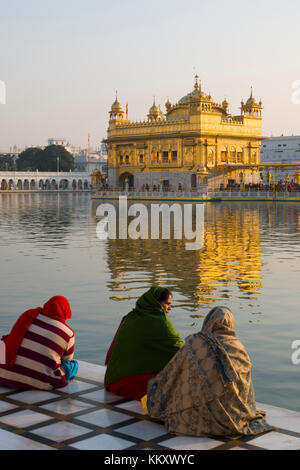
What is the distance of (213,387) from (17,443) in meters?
1.40

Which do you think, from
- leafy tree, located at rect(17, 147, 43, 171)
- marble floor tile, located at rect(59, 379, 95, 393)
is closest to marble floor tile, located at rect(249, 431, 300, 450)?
marble floor tile, located at rect(59, 379, 95, 393)

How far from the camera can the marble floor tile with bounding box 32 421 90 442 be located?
15.7 ft

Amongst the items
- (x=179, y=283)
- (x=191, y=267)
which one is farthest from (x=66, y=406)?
(x=191, y=267)

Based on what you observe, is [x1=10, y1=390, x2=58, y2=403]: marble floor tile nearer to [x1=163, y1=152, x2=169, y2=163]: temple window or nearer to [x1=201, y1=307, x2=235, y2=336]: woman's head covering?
[x1=201, y1=307, x2=235, y2=336]: woman's head covering

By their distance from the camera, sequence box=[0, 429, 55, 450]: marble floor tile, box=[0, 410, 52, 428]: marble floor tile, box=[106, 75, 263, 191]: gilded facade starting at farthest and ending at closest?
box=[106, 75, 263, 191]: gilded facade → box=[0, 410, 52, 428]: marble floor tile → box=[0, 429, 55, 450]: marble floor tile

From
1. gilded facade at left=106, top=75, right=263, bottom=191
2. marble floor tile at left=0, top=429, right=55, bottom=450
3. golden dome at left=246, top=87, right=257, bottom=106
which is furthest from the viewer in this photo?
golden dome at left=246, top=87, right=257, bottom=106

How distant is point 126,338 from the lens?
573 centimetres

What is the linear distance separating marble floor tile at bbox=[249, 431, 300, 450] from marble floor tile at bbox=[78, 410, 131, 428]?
1040 millimetres

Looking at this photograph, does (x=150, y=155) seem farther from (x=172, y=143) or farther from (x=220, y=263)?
(x=220, y=263)

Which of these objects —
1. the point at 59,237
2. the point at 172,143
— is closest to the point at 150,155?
the point at 172,143

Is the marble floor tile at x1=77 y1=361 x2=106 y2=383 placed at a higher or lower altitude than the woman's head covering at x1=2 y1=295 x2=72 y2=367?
lower
